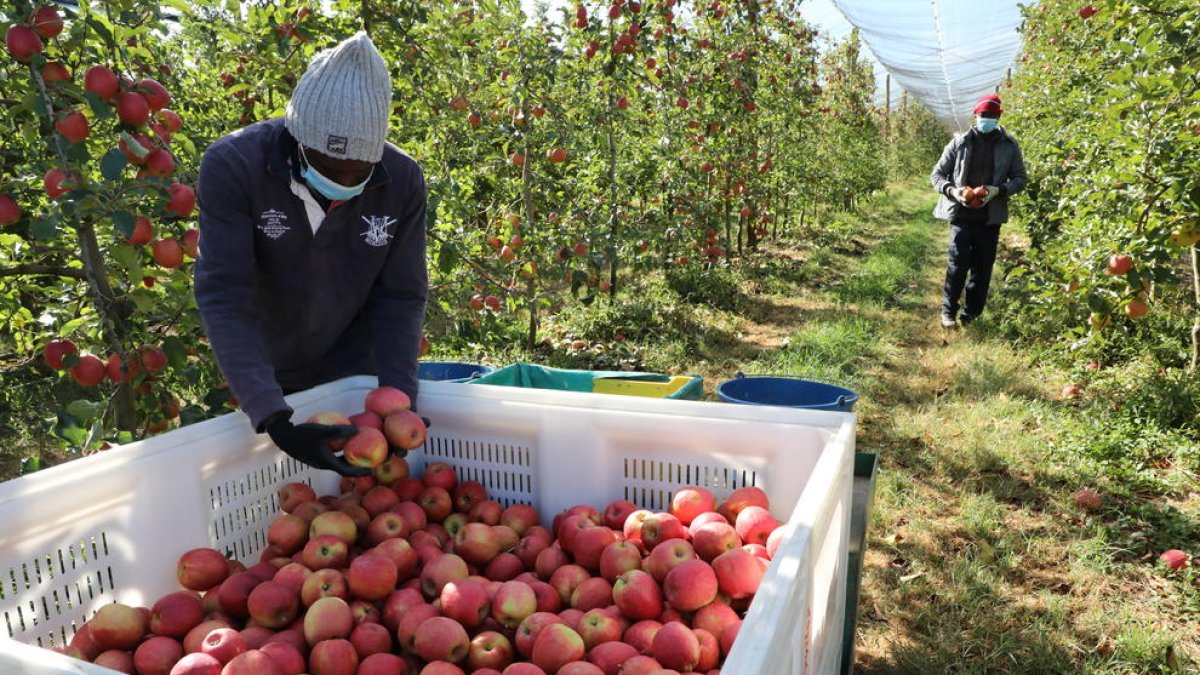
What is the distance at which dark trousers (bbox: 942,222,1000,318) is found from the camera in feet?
19.1

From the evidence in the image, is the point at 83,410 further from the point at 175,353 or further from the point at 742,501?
the point at 742,501

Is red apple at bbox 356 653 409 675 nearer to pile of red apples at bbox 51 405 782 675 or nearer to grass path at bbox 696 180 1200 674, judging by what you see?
pile of red apples at bbox 51 405 782 675

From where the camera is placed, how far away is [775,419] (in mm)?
1579

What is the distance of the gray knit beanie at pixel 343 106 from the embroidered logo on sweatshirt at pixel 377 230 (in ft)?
1.00

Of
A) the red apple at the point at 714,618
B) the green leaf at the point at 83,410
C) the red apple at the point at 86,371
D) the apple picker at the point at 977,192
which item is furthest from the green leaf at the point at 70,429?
the apple picker at the point at 977,192

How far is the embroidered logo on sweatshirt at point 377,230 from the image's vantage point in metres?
1.92

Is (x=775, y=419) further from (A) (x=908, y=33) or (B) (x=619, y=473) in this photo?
(A) (x=908, y=33)

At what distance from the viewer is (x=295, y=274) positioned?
189 centimetres

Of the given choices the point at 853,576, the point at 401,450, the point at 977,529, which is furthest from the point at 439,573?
the point at 977,529

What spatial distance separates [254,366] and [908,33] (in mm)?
16652

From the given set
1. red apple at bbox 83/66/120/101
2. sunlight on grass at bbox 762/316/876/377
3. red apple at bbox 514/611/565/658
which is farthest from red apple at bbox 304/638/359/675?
sunlight on grass at bbox 762/316/876/377

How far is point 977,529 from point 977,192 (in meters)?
3.28

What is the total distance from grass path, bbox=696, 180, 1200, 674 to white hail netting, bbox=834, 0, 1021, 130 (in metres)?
10.3

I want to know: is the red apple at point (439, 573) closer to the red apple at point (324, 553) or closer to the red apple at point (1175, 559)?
the red apple at point (324, 553)
